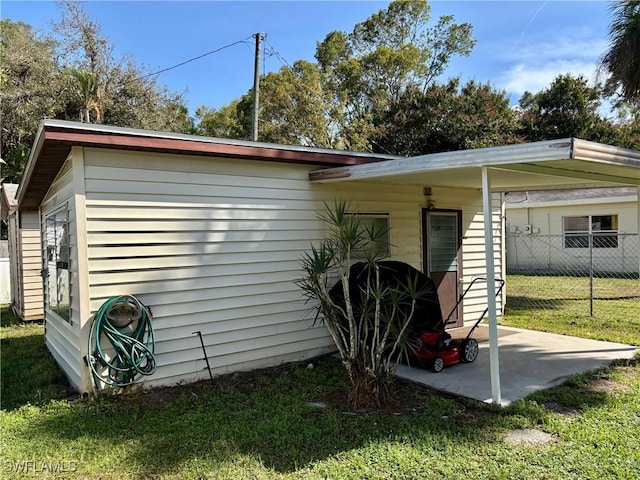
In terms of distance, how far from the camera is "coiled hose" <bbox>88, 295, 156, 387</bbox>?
166 inches

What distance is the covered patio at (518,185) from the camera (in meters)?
3.63

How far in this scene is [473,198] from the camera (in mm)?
7684

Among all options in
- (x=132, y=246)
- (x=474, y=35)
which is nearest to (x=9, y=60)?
(x=132, y=246)

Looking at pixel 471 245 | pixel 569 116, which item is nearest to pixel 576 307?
pixel 471 245

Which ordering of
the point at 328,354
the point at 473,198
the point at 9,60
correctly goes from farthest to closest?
the point at 9,60 < the point at 473,198 < the point at 328,354

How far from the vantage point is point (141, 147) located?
4.37 metres

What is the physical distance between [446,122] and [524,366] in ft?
39.2

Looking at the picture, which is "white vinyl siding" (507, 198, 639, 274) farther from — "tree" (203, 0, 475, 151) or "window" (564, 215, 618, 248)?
"tree" (203, 0, 475, 151)

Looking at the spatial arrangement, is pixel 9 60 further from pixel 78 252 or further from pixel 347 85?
pixel 78 252

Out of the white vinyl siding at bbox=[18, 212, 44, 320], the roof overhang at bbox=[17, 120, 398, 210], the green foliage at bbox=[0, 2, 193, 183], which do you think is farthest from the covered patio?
the green foliage at bbox=[0, 2, 193, 183]

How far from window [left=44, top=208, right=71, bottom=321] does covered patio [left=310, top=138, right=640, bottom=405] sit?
2.92 metres

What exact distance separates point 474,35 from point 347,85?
7611 millimetres

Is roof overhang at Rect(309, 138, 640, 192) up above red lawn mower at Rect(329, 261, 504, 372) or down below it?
above

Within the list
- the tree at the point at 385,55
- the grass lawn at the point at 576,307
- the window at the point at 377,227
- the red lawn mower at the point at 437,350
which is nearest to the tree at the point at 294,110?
the tree at the point at 385,55
